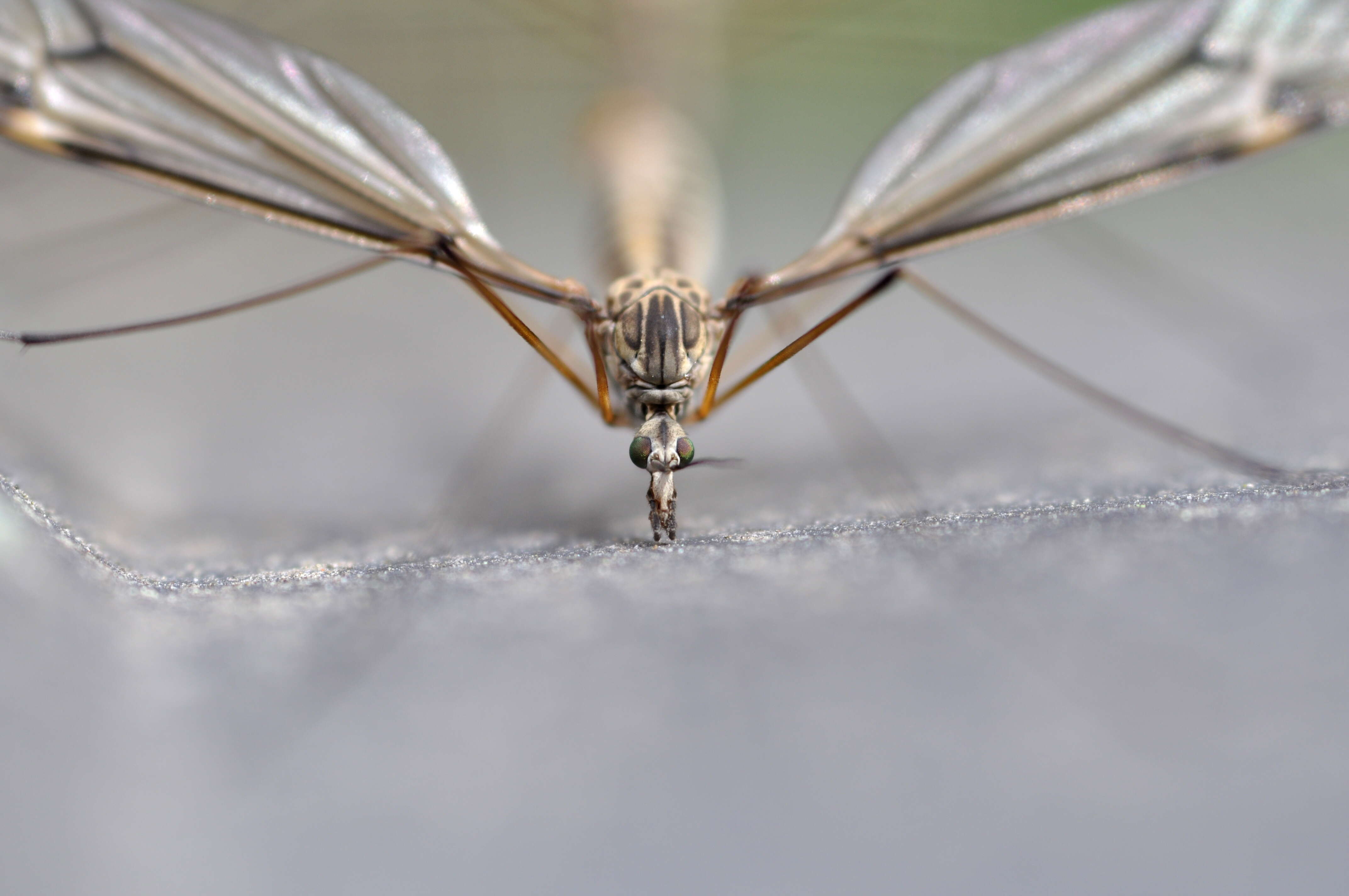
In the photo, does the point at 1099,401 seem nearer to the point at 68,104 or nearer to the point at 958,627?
the point at 958,627

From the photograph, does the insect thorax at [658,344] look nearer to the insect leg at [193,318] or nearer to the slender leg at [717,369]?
the slender leg at [717,369]

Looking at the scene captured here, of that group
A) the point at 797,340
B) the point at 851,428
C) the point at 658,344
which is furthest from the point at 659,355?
the point at 851,428

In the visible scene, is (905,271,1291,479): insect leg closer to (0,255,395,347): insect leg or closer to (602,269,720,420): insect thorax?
(602,269,720,420): insect thorax

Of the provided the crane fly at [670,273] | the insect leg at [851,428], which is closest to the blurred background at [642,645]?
the insect leg at [851,428]

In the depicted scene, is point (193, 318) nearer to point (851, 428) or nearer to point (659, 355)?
point (659, 355)

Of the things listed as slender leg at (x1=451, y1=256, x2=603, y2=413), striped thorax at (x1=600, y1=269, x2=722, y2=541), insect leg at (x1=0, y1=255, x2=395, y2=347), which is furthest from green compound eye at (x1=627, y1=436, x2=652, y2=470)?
insect leg at (x1=0, y1=255, x2=395, y2=347)

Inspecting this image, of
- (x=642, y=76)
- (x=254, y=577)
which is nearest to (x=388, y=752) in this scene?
(x=254, y=577)
